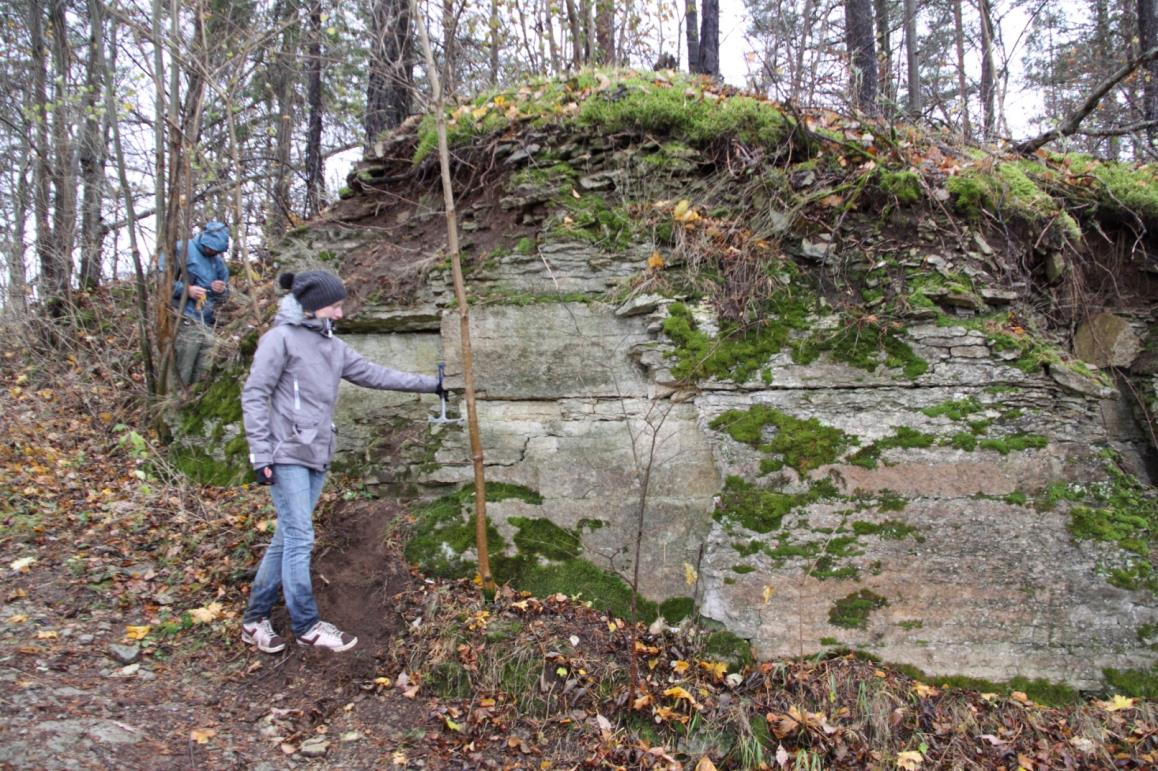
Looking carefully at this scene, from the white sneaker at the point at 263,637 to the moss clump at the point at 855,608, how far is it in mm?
3358

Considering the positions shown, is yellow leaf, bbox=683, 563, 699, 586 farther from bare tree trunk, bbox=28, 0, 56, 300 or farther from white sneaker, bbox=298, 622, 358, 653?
bare tree trunk, bbox=28, 0, 56, 300

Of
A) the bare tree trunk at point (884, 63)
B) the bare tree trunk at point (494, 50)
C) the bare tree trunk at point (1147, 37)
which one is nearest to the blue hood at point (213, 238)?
the bare tree trunk at point (494, 50)

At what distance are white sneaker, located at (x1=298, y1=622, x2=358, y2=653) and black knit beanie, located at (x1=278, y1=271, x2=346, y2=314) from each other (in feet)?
6.11

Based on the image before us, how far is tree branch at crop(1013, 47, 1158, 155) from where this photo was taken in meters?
5.95

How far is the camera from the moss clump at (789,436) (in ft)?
15.4

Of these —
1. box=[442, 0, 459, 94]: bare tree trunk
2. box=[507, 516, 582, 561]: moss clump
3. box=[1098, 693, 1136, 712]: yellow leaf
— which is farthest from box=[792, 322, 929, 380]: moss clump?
box=[442, 0, 459, 94]: bare tree trunk

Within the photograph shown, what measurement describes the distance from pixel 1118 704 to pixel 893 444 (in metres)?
1.91

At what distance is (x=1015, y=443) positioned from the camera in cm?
456

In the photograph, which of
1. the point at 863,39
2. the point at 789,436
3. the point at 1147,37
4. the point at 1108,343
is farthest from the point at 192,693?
the point at 1147,37

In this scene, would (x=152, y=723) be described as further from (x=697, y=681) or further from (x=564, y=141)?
(x=564, y=141)

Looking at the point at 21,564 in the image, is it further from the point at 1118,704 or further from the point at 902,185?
the point at 1118,704

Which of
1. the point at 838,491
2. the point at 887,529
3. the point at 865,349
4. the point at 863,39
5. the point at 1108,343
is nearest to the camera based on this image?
the point at 887,529

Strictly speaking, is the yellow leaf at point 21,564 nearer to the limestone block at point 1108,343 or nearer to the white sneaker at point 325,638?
the white sneaker at point 325,638

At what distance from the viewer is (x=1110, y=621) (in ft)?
14.0
